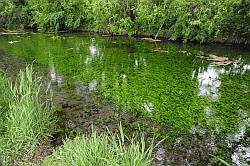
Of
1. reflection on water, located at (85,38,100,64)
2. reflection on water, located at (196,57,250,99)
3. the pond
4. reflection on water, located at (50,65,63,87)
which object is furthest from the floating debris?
reflection on water, located at (50,65,63,87)

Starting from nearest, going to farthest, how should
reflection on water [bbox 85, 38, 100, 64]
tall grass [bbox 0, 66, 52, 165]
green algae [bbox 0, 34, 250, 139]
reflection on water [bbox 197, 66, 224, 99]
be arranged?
tall grass [bbox 0, 66, 52, 165] → green algae [bbox 0, 34, 250, 139] → reflection on water [bbox 197, 66, 224, 99] → reflection on water [bbox 85, 38, 100, 64]

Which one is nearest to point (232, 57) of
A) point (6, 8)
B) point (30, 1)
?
point (30, 1)

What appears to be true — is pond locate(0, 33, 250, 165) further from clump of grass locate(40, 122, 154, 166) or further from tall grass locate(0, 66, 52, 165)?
tall grass locate(0, 66, 52, 165)

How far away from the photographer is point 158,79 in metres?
4.91

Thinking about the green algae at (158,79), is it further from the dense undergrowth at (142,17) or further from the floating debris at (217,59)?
the dense undergrowth at (142,17)

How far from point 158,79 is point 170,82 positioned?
11.4 inches

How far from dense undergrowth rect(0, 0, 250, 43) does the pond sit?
67 cm

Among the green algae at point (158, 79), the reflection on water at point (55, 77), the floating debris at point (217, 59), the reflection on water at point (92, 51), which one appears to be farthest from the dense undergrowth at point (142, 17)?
the reflection on water at point (55, 77)

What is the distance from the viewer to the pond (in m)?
3.08

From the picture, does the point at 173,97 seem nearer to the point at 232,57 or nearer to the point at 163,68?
the point at 163,68

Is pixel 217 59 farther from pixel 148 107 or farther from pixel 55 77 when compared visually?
pixel 55 77

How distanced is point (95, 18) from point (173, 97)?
7072 mm

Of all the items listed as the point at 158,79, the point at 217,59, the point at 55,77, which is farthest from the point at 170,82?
the point at 55,77

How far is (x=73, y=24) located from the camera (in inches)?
A: 441
